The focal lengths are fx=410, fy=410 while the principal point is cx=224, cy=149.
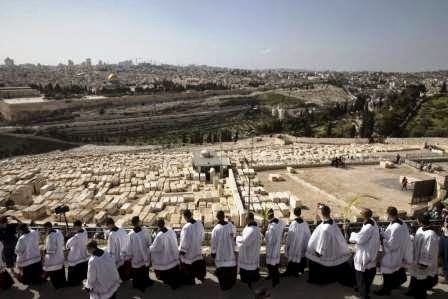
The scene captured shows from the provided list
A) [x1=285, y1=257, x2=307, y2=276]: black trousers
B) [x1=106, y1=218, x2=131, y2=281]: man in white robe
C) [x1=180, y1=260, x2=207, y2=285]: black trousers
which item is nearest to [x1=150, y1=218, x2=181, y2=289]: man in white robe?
[x1=180, y1=260, x2=207, y2=285]: black trousers

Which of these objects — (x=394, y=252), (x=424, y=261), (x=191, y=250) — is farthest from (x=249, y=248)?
(x=424, y=261)

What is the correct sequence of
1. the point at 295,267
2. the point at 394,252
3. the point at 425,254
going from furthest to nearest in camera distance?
the point at 295,267 < the point at 394,252 < the point at 425,254

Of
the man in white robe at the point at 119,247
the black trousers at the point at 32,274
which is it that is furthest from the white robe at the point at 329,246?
the black trousers at the point at 32,274

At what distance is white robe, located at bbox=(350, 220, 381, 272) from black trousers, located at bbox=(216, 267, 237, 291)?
170 centimetres

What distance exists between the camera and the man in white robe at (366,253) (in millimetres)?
5363

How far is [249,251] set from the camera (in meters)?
5.71

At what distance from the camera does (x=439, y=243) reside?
5.82 metres

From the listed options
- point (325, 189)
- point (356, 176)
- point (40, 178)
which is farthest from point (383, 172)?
point (40, 178)

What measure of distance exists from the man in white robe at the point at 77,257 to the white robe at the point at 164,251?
3.30ft

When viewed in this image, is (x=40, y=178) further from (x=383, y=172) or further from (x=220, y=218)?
(x=220, y=218)

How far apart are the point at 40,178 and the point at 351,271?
23979 mm

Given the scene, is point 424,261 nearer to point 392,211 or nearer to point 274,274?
point 392,211

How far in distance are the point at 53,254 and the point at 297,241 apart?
3.45m

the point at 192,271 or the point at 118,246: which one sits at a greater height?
the point at 118,246
